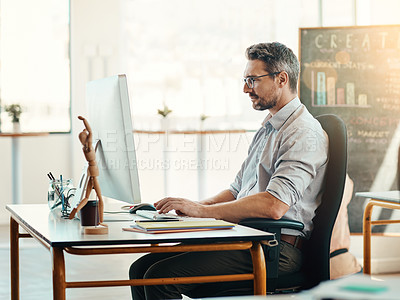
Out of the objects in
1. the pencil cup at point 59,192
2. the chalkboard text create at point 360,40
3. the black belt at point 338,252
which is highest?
the chalkboard text create at point 360,40

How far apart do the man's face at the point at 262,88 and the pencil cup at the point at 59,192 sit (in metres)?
0.73

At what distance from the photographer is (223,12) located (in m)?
6.27

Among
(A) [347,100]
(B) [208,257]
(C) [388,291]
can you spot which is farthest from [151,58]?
(C) [388,291]

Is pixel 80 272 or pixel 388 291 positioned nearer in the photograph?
pixel 388 291

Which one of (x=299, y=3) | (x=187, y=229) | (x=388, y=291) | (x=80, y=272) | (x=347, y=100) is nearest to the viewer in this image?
(x=388, y=291)

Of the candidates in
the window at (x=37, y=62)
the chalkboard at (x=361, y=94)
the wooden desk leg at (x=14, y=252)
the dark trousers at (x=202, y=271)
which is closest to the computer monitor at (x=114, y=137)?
the dark trousers at (x=202, y=271)

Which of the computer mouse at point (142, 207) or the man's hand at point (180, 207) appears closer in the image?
the man's hand at point (180, 207)

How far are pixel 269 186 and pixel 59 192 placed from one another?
74 cm

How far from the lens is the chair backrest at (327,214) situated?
1912 millimetres

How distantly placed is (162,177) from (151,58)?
123 centimetres

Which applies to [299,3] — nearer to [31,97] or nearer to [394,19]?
[394,19]

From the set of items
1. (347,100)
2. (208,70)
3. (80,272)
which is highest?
(208,70)

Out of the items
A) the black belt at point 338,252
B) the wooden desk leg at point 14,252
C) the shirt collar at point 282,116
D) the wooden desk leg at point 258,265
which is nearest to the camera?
the wooden desk leg at point 258,265

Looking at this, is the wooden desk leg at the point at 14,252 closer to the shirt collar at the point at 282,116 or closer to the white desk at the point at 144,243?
the white desk at the point at 144,243
